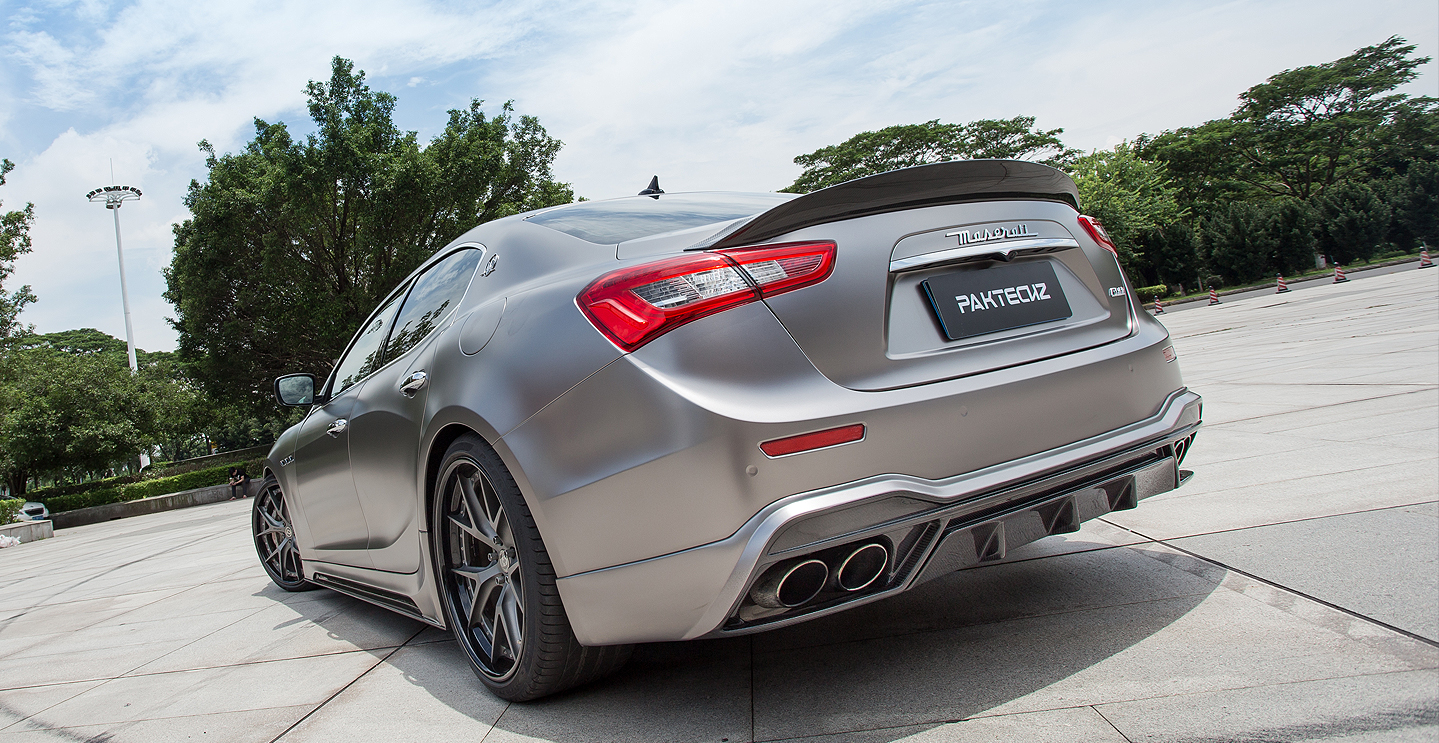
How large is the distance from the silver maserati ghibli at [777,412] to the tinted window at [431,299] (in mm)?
322

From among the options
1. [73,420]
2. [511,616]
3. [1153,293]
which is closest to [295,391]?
[511,616]

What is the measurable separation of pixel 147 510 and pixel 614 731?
30.8 m

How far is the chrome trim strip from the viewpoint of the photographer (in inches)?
88.7

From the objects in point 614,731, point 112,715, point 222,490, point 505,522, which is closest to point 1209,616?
point 614,731

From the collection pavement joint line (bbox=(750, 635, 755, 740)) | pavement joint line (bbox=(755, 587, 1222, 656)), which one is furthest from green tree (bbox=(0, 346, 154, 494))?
pavement joint line (bbox=(755, 587, 1222, 656))

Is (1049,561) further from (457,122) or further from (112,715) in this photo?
(457,122)

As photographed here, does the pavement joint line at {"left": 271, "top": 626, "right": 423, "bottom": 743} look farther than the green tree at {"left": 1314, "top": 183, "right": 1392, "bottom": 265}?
No

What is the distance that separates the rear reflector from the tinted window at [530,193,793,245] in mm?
787

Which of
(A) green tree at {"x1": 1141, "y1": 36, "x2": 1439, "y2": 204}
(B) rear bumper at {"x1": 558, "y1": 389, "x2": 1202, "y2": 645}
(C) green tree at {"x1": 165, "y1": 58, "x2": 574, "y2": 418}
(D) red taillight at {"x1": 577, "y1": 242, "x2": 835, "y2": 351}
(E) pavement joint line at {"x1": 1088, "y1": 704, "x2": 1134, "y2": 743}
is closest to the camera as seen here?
(E) pavement joint line at {"x1": 1088, "y1": 704, "x2": 1134, "y2": 743}

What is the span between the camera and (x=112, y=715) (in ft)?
10.2

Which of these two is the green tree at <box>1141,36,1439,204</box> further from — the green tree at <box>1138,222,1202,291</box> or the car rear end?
the car rear end

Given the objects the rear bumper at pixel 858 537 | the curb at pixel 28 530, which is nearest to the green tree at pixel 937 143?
the curb at pixel 28 530

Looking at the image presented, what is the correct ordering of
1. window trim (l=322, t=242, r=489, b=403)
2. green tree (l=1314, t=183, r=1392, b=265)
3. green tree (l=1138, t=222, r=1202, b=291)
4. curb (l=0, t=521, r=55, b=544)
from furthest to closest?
green tree (l=1138, t=222, r=1202, b=291) < green tree (l=1314, t=183, r=1392, b=265) < curb (l=0, t=521, r=55, b=544) < window trim (l=322, t=242, r=489, b=403)

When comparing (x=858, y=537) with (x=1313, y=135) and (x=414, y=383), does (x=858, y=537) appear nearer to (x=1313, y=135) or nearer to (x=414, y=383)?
(x=414, y=383)
